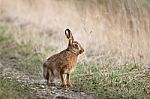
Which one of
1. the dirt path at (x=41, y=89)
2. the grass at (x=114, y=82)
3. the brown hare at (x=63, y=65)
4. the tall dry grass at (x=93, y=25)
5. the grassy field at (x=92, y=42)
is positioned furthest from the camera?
the tall dry grass at (x=93, y=25)

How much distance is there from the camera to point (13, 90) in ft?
27.0

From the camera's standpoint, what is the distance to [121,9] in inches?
428

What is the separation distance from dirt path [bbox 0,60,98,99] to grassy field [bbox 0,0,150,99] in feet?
0.64

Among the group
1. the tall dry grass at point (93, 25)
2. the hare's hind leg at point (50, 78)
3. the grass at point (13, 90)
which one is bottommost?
the grass at point (13, 90)

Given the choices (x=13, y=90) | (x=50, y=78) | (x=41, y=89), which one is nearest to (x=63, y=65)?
(x=50, y=78)

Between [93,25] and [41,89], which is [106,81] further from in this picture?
[93,25]

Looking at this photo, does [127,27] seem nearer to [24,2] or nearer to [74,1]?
[74,1]

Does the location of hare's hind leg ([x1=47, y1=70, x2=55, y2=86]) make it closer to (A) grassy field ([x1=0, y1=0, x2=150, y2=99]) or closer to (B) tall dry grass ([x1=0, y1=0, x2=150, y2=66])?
(A) grassy field ([x1=0, y1=0, x2=150, y2=99])

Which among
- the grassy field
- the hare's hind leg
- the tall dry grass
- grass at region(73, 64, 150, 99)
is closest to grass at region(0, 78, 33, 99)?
the grassy field

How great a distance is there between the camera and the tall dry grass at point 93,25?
10086mm

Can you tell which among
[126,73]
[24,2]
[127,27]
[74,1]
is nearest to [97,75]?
[126,73]

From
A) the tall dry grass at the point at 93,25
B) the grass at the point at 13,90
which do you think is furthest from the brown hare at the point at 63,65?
the tall dry grass at the point at 93,25

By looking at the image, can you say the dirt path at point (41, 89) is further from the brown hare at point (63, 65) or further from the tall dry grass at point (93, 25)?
the tall dry grass at point (93, 25)

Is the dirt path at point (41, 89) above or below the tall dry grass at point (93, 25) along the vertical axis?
below
